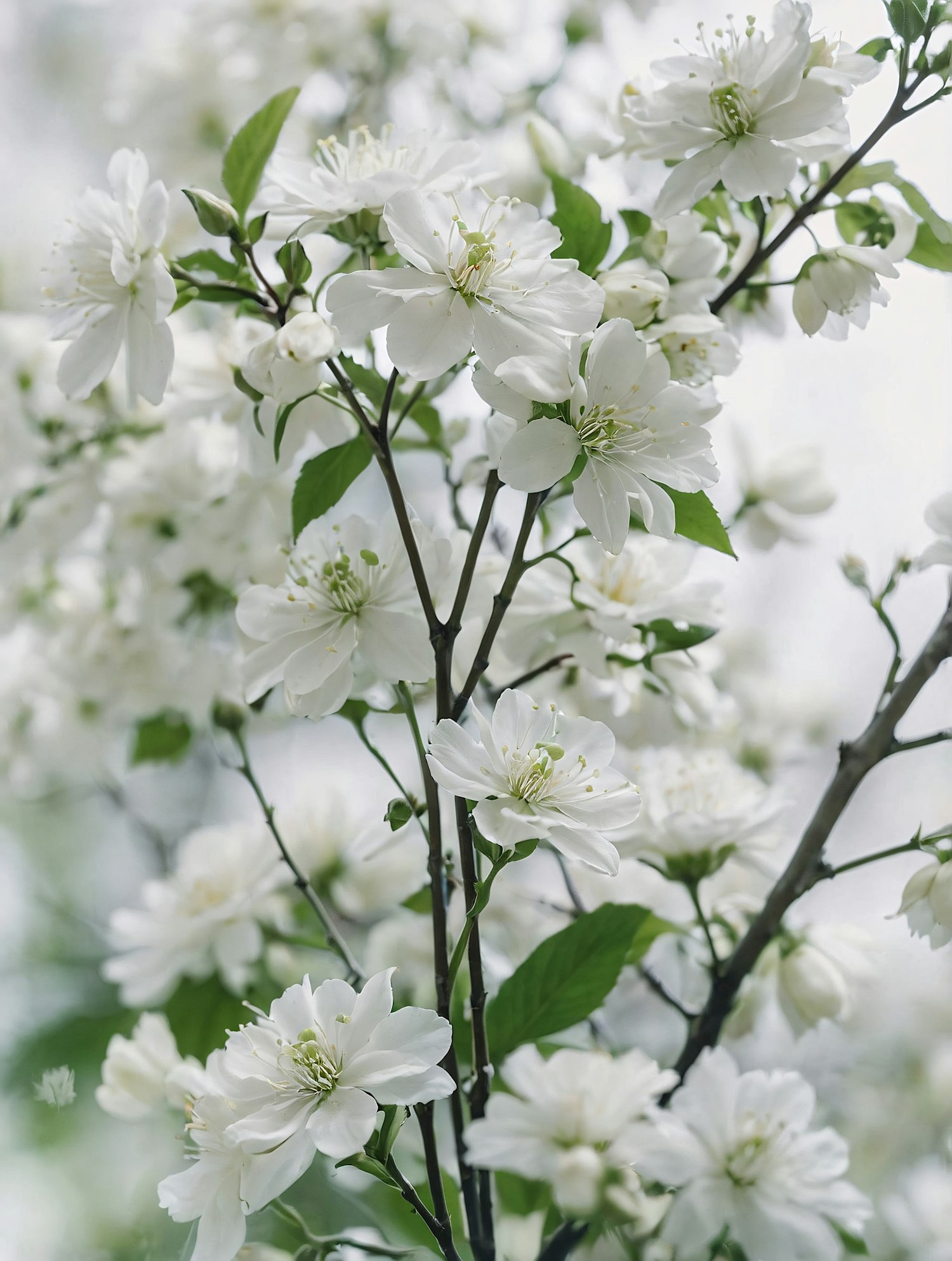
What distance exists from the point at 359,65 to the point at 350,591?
26.5 inches

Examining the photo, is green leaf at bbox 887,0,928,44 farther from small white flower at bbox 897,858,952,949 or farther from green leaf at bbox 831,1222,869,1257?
green leaf at bbox 831,1222,869,1257

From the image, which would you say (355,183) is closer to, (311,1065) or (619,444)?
(619,444)

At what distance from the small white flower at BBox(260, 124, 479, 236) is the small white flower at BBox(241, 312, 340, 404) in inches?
1.8

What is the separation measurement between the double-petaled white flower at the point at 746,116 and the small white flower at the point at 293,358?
148 millimetres

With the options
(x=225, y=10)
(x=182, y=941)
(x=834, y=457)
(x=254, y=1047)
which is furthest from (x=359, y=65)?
(x=254, y=1047)

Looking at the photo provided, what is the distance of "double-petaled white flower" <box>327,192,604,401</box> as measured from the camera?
365 mm

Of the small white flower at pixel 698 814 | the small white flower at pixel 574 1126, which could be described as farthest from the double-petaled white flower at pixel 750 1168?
the small white flower at pixel 698 814

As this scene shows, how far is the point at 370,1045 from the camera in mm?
359

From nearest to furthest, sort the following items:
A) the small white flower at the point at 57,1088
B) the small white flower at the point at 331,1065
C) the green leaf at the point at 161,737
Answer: the small white flower at the point at 331,1065
the small white flower at the point at 57,1088
the green leaf at the point at 161,737

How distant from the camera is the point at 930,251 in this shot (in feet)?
1.65

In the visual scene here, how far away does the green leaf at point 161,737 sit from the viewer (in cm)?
81

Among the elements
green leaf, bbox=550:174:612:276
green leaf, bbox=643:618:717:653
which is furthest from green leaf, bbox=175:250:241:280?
green leaf, bbox=643:618:717:653

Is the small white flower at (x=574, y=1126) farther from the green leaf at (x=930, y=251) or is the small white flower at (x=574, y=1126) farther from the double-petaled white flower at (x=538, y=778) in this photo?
the green leaf at (x=930, y=251)

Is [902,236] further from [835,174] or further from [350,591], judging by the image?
[350,591]
